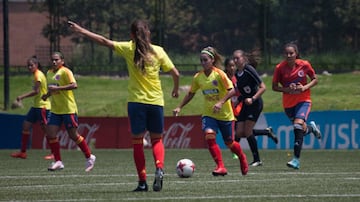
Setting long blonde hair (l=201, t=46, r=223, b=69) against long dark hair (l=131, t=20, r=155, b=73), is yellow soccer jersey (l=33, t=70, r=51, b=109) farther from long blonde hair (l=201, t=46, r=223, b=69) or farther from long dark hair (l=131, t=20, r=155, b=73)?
long dark hair (l=131, t=20, r=155, b=73)

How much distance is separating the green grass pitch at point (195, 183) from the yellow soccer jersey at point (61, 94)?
0.97m

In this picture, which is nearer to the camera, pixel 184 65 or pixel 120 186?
pixel 120 186

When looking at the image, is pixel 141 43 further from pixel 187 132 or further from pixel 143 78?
pixel 187 132

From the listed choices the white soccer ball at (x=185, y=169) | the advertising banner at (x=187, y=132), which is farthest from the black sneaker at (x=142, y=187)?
the advertising banner at (x=187, y=132)

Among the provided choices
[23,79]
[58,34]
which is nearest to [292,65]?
[58,34]

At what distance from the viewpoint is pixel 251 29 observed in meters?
31.0

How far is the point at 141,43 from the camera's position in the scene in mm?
11430

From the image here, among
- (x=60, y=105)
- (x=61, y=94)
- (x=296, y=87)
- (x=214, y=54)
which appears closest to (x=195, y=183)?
(x=214, y=54)

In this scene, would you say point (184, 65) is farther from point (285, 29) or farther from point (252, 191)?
point (252, 191)

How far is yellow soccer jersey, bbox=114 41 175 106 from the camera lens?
11523mm

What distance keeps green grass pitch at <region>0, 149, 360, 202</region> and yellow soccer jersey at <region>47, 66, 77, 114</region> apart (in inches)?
38.4

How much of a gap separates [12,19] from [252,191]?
31.6 meters

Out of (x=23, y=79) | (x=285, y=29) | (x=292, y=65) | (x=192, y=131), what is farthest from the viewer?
(x=23, y=79)

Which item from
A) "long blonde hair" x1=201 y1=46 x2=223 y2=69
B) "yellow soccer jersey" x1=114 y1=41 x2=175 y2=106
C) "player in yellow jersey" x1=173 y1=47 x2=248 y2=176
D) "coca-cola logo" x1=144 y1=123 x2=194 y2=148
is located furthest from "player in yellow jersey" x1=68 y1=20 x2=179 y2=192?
"coca-cola logo" x1=144 y1=123 x2=194 y2=148
